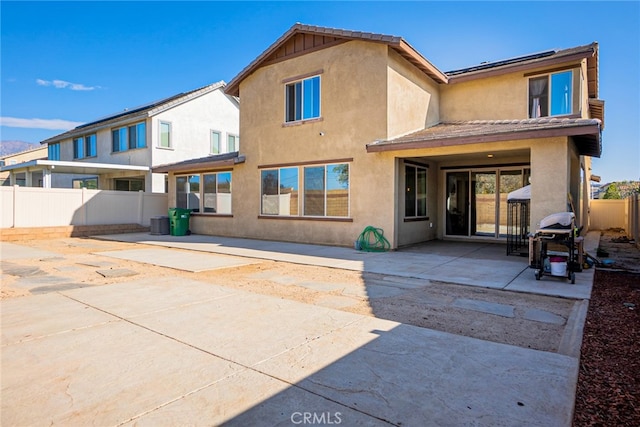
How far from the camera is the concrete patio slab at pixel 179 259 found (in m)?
9.08

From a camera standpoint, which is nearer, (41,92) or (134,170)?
(134,170)

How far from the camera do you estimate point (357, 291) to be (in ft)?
21.9

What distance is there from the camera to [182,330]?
15.0 ft

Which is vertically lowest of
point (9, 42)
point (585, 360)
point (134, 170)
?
point (585, 360)

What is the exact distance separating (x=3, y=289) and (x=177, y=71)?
2147 centimetres

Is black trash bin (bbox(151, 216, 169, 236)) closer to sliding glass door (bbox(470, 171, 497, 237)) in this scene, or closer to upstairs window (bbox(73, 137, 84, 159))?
upstairs window (bbox(73, 137, 84, 159))

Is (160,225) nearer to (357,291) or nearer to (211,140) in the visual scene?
(211,140)

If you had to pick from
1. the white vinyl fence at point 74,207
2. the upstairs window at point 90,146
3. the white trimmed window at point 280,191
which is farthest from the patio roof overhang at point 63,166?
the white trimmed window at point 280,191

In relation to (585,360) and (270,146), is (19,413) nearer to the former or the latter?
(585,360)

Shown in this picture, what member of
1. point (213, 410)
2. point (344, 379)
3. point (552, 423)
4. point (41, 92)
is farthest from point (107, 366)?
point (41, 92)

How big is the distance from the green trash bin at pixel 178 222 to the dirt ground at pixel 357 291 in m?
6.69

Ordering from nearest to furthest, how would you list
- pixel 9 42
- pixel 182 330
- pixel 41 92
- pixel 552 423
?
1. pixel 552 423
2. pixel 182 330
3. pixel 9 42
4. pixel 41 92

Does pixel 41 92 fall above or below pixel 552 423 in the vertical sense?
above

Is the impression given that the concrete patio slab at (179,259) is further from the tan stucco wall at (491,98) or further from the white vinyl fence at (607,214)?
the white vinyl fence at (607,214)
